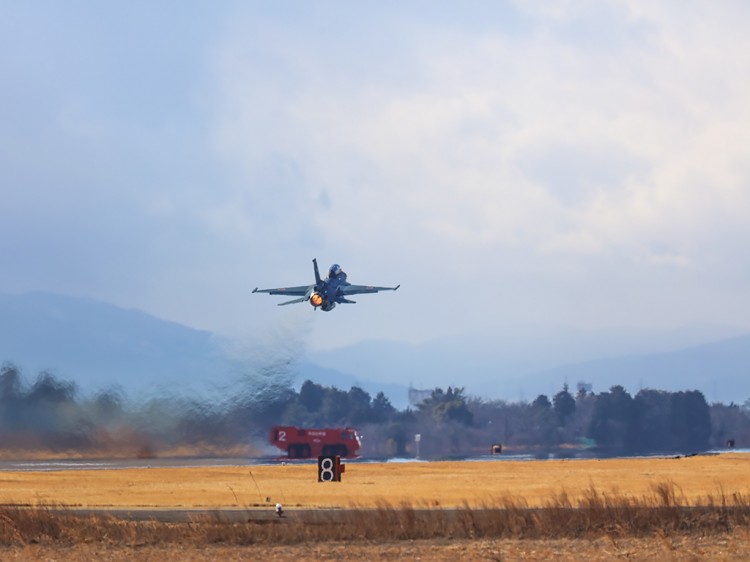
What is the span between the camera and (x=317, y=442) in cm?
11206

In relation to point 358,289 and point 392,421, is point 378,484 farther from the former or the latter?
point 392,421

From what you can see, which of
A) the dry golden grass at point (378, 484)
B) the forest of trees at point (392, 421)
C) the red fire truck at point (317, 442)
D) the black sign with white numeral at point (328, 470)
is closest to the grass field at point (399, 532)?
the dry golden grass at point (378, 484)

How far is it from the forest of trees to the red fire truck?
6.52 ft

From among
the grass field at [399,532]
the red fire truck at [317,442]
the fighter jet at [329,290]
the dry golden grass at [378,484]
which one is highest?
the fighter jet at [329,290]

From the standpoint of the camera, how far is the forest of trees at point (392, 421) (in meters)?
88.9

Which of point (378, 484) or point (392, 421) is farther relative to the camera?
point (392, 421)

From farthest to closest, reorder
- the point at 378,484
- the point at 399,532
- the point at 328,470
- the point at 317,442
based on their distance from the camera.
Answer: the point at 317,442 → the point at 378,484 → the point at 328,470 → the point at 399,532

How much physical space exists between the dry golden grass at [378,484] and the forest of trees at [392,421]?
5.59 m

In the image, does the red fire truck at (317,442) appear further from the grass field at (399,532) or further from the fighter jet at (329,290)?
the grass field at (399,532)

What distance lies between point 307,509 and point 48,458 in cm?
4150

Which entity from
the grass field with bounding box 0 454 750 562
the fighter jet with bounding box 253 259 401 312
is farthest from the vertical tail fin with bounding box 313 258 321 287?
the grass field with bounding box 0 454 750 562

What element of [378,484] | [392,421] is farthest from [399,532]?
[392,421]

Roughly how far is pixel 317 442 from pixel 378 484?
38.2 metres

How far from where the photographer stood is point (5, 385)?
289 ft
